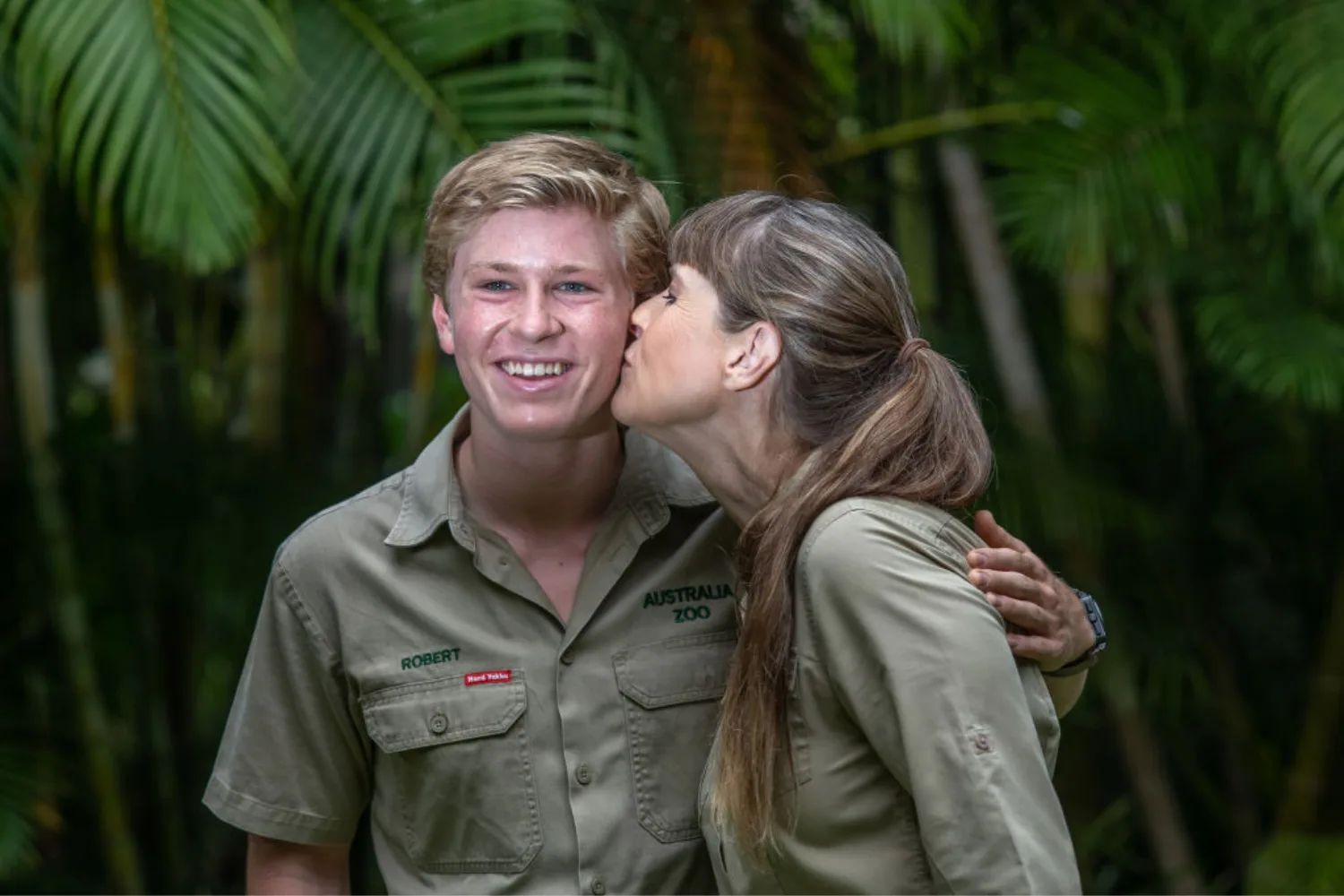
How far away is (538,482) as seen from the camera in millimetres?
1746

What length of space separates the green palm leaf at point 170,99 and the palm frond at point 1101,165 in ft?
4.33

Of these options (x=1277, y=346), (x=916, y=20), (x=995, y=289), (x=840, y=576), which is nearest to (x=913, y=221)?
(x=995, y=289)

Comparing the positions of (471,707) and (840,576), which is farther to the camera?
(471,707)

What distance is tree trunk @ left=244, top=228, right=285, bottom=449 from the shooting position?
123 inches

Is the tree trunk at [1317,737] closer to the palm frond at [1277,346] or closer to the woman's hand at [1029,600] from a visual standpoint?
the palm frond at [1277,346]

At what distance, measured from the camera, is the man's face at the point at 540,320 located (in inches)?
64.3

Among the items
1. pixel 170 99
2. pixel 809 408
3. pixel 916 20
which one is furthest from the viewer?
pixel 916 20

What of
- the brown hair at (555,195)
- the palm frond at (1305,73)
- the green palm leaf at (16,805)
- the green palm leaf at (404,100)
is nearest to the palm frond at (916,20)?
the green palm leaf at (404,100)

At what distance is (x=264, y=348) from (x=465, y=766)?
1747 millimetres

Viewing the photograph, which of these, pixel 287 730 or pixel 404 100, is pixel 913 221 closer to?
pixel 404 100

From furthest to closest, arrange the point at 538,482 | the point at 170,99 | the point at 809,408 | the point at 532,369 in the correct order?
the point at 170,99 → the point at 538,482 → the point at 532,369 → the point at 809,408

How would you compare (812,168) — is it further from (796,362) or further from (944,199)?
(796,362)

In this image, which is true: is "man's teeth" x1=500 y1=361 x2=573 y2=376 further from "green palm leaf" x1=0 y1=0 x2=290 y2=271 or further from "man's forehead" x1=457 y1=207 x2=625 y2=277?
"green palm leaf" x1=0 y1=0 x2=290 y2=271

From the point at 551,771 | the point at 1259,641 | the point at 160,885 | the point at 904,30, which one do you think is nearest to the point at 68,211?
the point at 160,885
